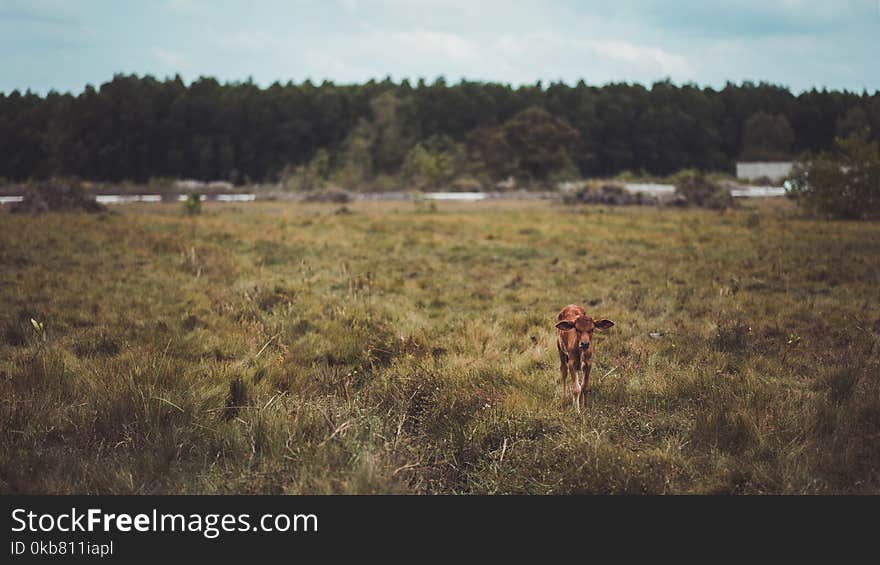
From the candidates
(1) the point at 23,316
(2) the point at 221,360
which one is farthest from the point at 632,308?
(1) the point at 23,316

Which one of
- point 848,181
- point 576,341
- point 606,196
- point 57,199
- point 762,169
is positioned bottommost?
point 576,341

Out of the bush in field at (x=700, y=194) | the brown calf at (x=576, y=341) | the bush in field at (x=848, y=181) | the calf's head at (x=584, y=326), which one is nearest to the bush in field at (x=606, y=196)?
the bush in field at (x=700, y=194)

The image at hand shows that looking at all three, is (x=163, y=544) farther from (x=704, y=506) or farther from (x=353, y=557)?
(x=704, y=506)

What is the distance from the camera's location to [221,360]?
7.60 meters

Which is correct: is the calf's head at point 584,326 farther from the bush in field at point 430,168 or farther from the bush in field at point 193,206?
the bush in field at point 430,168

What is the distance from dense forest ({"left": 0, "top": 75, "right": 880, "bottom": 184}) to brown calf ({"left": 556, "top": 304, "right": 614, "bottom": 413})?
156 ft

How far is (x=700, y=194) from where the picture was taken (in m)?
34.8

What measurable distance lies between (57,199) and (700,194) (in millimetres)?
31456

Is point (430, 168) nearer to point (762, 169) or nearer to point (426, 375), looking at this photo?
point (762, 169)

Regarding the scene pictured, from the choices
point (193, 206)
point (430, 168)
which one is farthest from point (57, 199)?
point (430, 168)

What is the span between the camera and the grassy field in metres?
4.67

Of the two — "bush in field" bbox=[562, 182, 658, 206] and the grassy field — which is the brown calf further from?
"bush in field" bbox=[562, 182, 658, 206]

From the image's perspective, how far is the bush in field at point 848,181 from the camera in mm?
23750

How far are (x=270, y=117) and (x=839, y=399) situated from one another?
3583 inches
